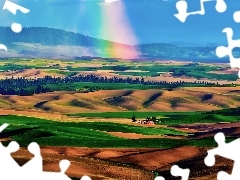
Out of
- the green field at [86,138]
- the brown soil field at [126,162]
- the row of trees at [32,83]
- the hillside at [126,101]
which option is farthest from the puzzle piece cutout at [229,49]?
the row of trees at [32,83]

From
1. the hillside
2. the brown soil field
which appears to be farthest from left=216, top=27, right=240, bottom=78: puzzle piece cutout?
the hillside

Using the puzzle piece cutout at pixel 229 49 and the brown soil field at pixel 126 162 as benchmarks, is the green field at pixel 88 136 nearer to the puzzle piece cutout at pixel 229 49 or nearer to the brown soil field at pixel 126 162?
the brown soil field at pixel 126 162

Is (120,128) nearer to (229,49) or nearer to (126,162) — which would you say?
(126,162)

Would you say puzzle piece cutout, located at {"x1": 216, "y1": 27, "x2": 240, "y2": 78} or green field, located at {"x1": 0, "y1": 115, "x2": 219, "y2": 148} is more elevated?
puzzle piece cutout, located at {"x1": 216, "y1": 27, "x2": 240, "y2": 78}

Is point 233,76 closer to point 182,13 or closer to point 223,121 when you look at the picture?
point 223,121

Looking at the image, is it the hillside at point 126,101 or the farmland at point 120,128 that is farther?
the hillside at point 126,101

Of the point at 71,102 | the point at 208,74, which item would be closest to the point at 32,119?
the point at 71,102

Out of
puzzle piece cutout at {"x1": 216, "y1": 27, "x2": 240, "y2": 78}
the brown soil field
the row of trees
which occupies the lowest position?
the brown soil field

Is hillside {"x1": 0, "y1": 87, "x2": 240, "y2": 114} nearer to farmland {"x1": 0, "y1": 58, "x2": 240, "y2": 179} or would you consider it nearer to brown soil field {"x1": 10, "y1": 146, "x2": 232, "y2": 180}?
farmland {"x1": 0, "y1": 58, "x2": 240, "y2": 179}
